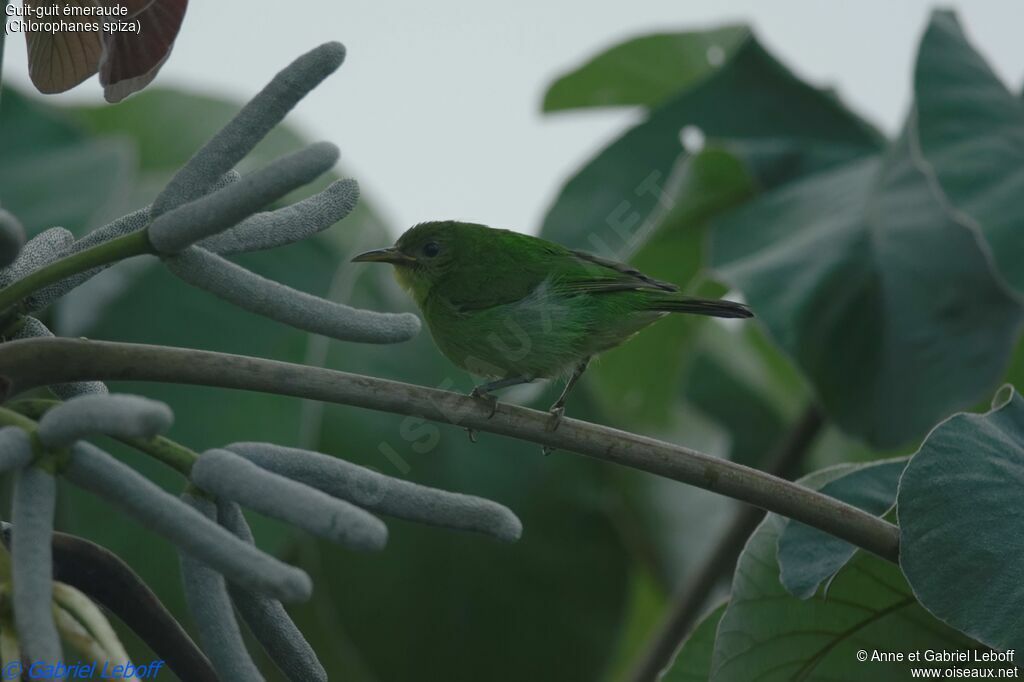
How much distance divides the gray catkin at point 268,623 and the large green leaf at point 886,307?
1.15 meters

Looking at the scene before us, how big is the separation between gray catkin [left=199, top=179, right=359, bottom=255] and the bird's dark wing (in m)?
0.96

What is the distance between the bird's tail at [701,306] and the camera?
4.92ft

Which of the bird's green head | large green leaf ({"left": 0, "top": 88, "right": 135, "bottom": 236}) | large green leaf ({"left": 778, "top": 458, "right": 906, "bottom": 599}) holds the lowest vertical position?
large green leaf ({"left": 778, "top": 458, "right": 906, "bottom": 599})

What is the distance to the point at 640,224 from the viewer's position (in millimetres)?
2205

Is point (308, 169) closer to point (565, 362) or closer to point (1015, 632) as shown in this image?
point (1015, 632)

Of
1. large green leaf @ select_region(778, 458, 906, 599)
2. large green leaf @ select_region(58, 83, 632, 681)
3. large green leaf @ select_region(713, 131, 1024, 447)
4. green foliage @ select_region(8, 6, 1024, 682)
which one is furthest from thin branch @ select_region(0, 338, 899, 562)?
large green leaf @ select_region(58, 83, 632, 681)

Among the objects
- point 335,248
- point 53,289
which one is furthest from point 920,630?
point 335,248

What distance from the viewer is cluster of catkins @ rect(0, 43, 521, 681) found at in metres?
0.58

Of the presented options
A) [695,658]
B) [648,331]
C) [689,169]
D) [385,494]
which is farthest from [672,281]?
[385,494]

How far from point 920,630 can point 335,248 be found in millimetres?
1606

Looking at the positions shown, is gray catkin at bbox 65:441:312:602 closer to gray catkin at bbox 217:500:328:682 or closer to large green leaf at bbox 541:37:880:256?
gray catkin at bbox 217:500:328:682

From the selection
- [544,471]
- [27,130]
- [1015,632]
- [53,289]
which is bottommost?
[544,471]

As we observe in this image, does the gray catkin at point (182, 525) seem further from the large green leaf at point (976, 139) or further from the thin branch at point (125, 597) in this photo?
the large green leaf at point (976, 139)

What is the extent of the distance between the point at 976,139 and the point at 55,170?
1.63m
